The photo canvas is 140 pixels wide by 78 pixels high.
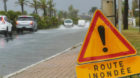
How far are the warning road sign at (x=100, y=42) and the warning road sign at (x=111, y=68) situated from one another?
0.09 metres

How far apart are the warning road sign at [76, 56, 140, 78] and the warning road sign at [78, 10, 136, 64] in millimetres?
93

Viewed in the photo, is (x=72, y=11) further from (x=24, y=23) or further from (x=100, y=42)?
(x=100, y=42)

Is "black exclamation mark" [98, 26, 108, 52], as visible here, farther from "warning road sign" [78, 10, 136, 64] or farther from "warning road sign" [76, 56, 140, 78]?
"warning road sign" [76, 56, 140, 78]

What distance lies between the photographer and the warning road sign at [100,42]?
18.3 feet

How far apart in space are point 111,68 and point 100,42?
1.36ft

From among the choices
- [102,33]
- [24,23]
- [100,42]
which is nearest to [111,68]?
[100,42]

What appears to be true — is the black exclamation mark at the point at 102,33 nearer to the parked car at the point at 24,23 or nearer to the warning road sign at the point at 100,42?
the warning road sign at the point at 100,42

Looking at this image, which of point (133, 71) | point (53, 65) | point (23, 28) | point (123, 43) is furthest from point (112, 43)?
point (23, 28)

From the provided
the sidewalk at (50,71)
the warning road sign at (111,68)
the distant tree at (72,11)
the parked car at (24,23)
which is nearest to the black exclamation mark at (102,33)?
the warning road sign at (111,68)

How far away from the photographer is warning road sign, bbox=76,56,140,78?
18.4 ft

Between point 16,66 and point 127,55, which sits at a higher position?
point 127,55

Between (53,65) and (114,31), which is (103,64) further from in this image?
(53,65)

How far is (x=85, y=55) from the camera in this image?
220 inches

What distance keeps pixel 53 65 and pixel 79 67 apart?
6.44 meters
